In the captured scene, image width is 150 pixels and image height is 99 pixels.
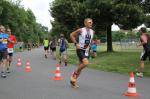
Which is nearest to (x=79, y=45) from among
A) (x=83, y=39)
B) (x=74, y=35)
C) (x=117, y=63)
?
(x=83, y=39)

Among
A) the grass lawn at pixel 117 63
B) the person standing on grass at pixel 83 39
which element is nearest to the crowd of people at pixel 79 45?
the person standing on grass at pixel 83 39

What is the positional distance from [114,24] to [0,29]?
22.4 meters

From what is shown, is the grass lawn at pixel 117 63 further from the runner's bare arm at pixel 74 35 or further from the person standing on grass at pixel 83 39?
the runner's bare arm at pixel 74 35

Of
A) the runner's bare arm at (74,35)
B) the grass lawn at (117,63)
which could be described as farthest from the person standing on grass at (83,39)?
the grass lawn at (117,63)

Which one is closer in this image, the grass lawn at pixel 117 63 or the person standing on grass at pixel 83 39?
the person standing on grass at pixel 83 39

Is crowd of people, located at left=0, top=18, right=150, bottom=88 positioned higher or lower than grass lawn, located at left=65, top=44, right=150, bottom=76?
higher

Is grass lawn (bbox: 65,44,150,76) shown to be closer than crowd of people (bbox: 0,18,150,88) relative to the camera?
No

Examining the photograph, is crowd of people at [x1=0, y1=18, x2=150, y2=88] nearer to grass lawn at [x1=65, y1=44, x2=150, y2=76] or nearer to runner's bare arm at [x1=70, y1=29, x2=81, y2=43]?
runner's bare arm at [x1=70, y1=29, x2=81, y2=43]

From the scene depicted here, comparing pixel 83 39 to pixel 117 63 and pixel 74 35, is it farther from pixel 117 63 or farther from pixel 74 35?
pixel 117 63

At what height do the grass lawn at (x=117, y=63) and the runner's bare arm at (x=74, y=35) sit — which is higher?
the runner's bare arm at (x=74, y=35)

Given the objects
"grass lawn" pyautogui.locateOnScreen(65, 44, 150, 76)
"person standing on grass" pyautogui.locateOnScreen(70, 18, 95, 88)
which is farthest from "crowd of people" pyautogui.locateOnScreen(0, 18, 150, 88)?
"grass lawn" pyautogui.locateOnScreen(65, 44, 150, 76)

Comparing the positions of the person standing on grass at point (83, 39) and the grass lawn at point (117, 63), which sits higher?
the person standing on grass at point (83, 39)

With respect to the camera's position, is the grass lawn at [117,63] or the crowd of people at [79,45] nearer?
the crowd of people at [79,45]

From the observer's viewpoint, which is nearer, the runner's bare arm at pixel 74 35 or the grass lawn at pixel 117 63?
the runner's bare arm at pixel 74 35
